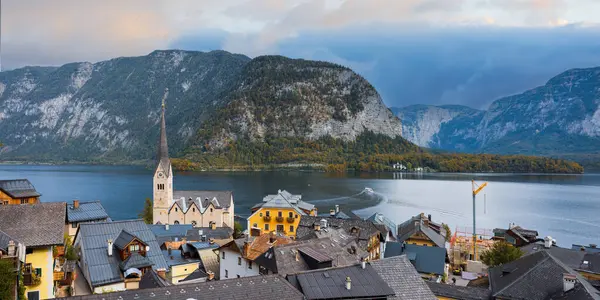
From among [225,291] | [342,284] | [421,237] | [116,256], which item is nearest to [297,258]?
[342,284]

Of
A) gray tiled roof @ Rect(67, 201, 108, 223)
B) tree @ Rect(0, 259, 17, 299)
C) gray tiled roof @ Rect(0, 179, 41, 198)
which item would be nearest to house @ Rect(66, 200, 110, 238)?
gray tiled roof @ Rect(67, 201, 108, 223)

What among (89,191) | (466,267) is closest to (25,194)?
(466,267)

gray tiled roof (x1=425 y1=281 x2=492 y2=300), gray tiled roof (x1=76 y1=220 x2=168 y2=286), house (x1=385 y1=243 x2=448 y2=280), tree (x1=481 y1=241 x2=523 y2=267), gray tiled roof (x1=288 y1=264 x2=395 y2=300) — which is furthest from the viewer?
tree (x1=481 y1=241 x2=523 y2=267)

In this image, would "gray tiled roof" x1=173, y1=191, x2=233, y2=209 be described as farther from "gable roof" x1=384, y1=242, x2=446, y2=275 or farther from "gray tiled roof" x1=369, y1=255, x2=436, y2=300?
"gray tiled roof" x1=369, y1=255, x2=436, y2=300

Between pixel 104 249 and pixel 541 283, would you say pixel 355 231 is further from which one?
pixel 104 249

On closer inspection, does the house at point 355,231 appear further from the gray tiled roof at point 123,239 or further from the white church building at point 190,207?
the white church building at point 190,207
